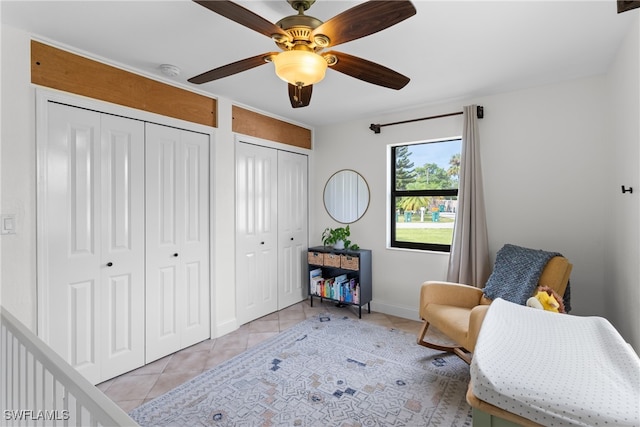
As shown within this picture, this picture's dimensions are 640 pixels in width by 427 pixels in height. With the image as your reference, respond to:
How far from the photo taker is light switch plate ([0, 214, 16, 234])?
1824 millimetres

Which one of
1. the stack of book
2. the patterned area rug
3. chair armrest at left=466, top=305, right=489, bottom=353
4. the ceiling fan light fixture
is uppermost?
the ceiling fan light fixture

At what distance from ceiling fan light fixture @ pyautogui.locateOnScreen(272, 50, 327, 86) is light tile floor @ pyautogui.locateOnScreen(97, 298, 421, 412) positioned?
225 cm

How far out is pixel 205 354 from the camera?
269 cm

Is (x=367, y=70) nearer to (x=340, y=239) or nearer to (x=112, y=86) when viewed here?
(x=112, y=86)

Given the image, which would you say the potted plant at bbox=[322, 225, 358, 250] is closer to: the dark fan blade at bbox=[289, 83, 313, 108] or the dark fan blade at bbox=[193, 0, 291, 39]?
the dark fan blade at bbox=[289, 83, 313, 108]

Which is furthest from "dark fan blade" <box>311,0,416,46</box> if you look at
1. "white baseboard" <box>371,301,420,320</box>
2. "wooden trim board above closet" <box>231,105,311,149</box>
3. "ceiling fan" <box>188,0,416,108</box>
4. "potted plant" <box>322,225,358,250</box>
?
"white baseboard" <box>371,301,420,320</box>

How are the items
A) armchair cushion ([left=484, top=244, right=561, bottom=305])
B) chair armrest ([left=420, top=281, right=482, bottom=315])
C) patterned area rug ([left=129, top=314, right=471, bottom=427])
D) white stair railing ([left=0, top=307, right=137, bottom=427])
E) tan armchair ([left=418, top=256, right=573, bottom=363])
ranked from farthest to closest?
chair armrest ([left=420, top=281, right=482, bottom=315]) → armchair cushion ([left=484, top=244, right=561, bottom=305]) → tan armchair ([left=418, top=256, right=573, bottom=363]) → patterned area rug ([left=129, top=314, right=471, bottom=427]) → white stair railing ([left=0, top=307, right=137, bottom=427])

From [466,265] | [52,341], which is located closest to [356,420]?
[466,265]

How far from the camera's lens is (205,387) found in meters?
2.20

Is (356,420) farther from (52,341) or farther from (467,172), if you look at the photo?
(467,172)

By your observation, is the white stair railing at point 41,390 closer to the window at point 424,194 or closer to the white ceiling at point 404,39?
the white ceiling at point 404,39

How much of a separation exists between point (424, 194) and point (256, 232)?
6.44 ft

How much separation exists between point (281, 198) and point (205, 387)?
7.10 feet

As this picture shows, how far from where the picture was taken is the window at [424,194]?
336cm
